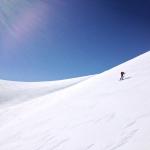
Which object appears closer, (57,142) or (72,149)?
(72,149)

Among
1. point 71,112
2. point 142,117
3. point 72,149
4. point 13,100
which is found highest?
point 13,100

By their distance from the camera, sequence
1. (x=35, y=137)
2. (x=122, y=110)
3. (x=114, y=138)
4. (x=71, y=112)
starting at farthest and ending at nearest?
(x=71, y=112) < (x=35, y=137) < (x=122, y=110) < (x=114, y=138)

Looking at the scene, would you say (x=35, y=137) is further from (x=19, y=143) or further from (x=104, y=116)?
(x=104, y=116)

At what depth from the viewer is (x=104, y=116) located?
1085 centimetres

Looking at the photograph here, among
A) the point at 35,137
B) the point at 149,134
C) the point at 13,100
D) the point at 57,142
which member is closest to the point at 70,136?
the point at 57,142

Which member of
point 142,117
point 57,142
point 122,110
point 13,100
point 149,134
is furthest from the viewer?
point 13,100

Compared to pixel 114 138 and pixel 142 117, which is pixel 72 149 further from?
pixel 142 117

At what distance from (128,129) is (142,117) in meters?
0.78

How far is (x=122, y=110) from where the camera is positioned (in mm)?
10688

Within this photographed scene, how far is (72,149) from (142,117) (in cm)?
237

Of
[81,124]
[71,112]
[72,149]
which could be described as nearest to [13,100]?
[71,112]

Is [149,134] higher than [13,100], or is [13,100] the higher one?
[13,100]

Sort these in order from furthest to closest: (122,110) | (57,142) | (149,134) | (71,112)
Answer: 1. (71,112)
2. (122,110)
3. (57,142)
4. (149,134)

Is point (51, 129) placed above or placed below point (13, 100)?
below
